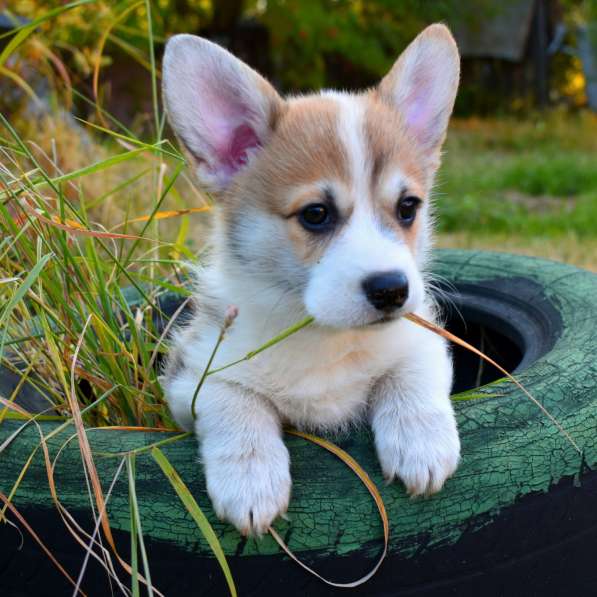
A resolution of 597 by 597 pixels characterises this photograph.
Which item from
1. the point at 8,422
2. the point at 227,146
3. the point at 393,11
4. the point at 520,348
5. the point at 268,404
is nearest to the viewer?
the point at 8,422

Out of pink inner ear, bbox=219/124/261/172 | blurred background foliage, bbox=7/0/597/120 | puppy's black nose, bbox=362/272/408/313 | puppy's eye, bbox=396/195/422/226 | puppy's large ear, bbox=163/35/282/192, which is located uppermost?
puppy's large ear, bbox=163/35/282/192

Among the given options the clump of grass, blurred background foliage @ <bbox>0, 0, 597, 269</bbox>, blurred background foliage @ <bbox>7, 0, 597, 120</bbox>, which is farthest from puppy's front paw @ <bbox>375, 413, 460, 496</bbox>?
blurred background foliage @ <bbox>7, 0, 597, 120</bbox>

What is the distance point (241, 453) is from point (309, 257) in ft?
2.00

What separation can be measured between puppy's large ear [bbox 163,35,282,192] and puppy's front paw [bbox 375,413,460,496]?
102 centimetres

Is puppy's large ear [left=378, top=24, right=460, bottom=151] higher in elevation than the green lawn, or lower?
higher

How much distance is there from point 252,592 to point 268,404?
2.06 ft

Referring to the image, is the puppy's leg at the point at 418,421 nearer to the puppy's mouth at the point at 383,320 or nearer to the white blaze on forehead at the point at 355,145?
the puppy's mouth at the point at 383,320

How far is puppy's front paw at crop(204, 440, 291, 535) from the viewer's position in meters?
1.76

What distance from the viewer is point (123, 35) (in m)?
9.20

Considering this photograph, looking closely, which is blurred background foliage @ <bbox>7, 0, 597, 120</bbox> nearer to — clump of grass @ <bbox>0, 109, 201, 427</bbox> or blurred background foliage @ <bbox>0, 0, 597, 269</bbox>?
blurred background foliage @ <bbox>0, 0, 597, 269</bbox>

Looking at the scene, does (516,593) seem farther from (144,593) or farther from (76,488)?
(76,488)

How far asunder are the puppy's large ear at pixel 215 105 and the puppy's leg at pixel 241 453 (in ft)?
2.37

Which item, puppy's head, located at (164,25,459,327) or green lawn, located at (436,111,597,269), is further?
green lawn, located at (436,111,597,269)

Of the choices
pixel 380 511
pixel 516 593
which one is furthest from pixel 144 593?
pixel 516 593
